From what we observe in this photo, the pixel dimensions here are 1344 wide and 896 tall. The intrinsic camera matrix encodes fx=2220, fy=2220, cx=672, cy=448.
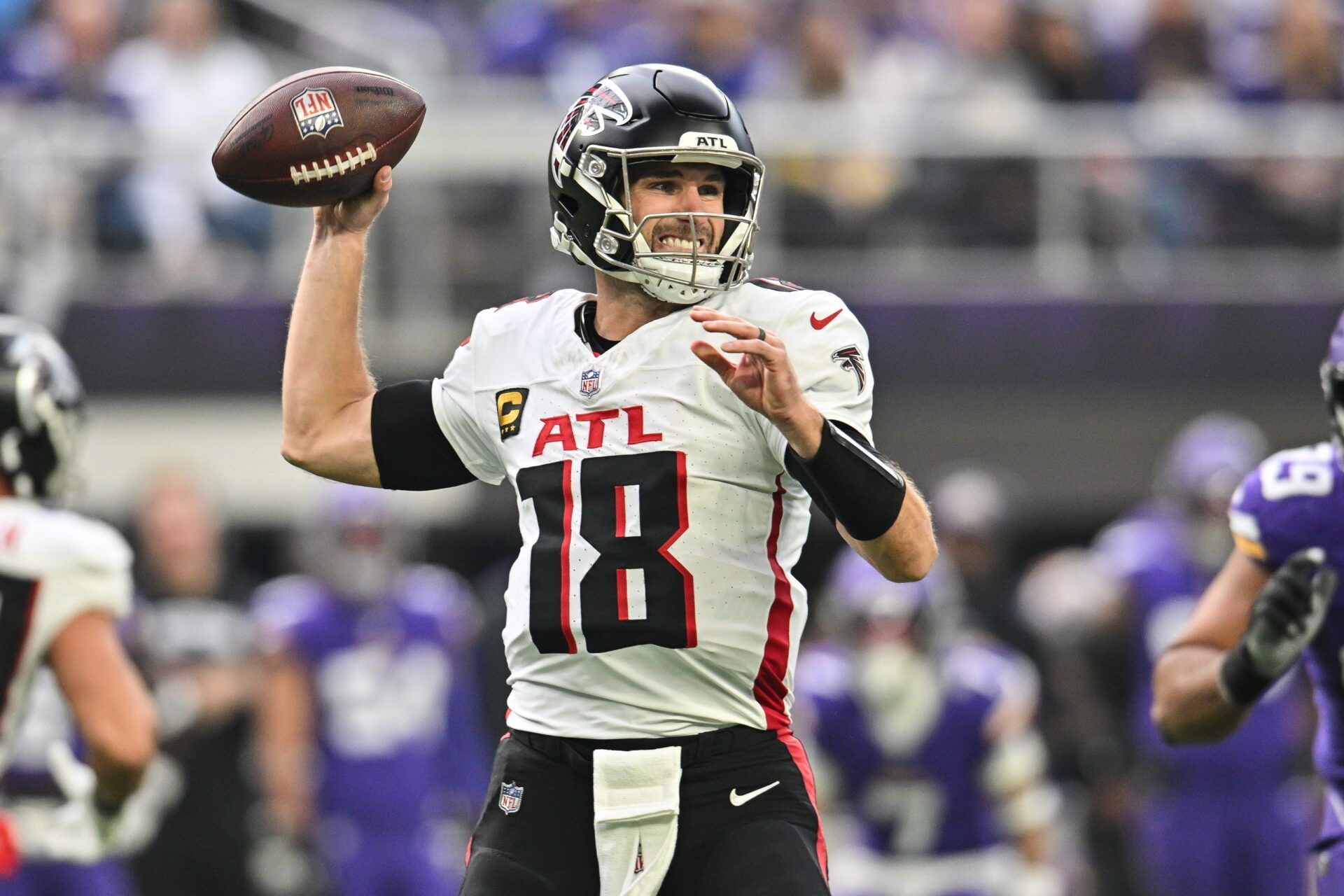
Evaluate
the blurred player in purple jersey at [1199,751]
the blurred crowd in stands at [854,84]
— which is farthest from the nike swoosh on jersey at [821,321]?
the blurred crowd in stands at [854,84]

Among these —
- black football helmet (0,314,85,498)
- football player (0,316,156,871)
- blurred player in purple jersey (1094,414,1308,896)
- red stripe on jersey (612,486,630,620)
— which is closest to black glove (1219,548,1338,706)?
red stripe on jersey (612,486,630,620)

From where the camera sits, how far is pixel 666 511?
364 cm

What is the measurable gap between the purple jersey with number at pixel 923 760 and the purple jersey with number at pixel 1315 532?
3.09 metres

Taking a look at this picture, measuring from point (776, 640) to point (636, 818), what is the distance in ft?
1.26

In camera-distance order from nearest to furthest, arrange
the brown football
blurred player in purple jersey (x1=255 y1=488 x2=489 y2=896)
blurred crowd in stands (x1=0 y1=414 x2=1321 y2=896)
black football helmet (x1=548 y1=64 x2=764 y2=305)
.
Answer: black football helmet (x1=548 y1=64 x2=764 y2=305) < the brown football < blurred crowd in stands (x1=0 y1=414 x2=1321 y2=896) < blurred player in purple jersey (x1=255 y1=488 x2=489 y2=896)

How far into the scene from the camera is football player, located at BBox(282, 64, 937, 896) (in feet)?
11.7

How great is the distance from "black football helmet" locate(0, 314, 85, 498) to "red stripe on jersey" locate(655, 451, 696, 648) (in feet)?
5.90

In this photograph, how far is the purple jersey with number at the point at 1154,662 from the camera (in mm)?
8328

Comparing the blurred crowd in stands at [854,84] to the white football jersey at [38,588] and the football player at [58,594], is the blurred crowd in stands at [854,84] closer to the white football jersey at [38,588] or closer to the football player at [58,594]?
the football player at [58,594]

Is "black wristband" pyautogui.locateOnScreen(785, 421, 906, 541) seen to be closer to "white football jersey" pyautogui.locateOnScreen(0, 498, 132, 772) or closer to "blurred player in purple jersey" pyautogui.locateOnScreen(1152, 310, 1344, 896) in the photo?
"blurred player in purple jersey" pyautogui.locateOnScreen(1152, 310, 1344, 896)

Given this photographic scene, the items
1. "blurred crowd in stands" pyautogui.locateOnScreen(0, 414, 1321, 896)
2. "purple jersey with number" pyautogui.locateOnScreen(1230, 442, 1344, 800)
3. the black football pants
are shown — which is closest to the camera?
the black football pants

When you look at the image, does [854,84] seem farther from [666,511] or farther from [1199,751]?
[666,511]

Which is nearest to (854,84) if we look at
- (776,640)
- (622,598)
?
(776,640)

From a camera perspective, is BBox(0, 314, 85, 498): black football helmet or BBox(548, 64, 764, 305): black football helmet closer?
BBox(548, 64, 764, 305): black football helmet
